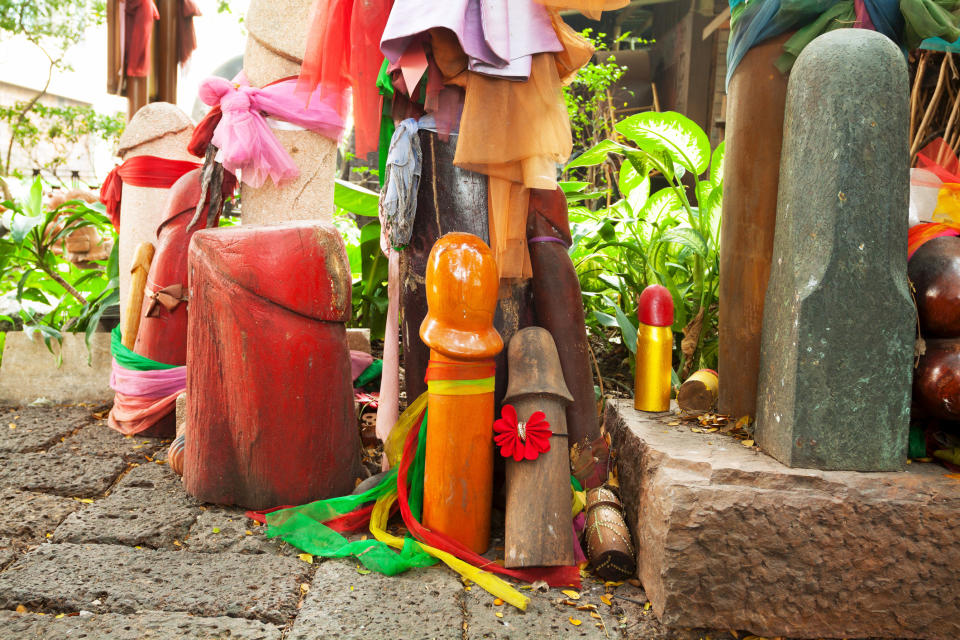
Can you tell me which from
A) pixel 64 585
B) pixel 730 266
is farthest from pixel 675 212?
pixel 64 585

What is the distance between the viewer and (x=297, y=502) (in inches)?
79.4

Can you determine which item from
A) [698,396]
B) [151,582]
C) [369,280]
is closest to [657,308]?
[698,396]

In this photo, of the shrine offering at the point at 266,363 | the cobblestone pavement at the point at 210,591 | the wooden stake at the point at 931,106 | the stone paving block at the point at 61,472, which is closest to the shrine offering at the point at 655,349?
the cobblestone pavement at the point at 210,591

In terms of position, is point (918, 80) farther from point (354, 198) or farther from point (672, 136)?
point (354, 198)

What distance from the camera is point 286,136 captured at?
2631mm

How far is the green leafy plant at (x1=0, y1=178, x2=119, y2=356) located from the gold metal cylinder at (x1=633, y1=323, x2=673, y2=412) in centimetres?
253

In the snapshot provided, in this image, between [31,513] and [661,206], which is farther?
[661,206]

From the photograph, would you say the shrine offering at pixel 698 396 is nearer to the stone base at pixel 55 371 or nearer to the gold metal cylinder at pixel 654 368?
the gold metal cylinder at pixel 654 368

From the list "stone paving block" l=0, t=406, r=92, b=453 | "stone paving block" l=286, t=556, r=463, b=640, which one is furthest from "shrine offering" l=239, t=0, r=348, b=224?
"stone paving block" l=286, t=556, r=463, b=640

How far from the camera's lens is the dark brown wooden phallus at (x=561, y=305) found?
Answer: 2.09 metres

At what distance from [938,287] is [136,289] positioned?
9.19 ft

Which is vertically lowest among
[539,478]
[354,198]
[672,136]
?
[539,478]

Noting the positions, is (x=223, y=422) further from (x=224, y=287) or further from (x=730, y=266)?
(x=730, y=266)

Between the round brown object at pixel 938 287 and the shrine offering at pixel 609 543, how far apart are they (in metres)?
0.85
